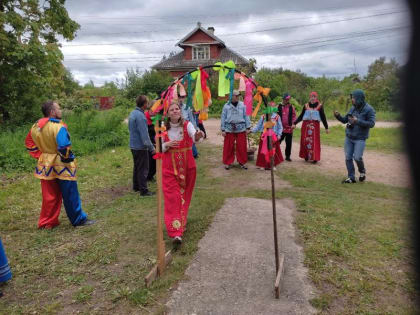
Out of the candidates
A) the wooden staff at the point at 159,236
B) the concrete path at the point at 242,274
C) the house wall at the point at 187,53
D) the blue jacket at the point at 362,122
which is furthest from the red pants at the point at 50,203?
the house wall at the point at 187,53

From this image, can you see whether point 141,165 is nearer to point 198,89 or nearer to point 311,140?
point 198,89

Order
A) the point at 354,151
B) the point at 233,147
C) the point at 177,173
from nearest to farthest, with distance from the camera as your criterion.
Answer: the point at 177,173
the point at 354,151
the point at 233,147

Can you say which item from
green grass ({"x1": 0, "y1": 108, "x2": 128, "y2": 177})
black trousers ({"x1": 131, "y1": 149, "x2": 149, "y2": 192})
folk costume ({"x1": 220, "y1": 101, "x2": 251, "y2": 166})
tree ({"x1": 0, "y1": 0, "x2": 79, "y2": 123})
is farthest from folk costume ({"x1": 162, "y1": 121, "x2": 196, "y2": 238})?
tree ({"x1": 0, "y1": 0, "x2": 79, "y2": 123})

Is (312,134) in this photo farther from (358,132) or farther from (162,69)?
(162,69)

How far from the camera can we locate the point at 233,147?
8812 millimetres

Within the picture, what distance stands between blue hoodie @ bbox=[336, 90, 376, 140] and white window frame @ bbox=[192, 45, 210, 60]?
28.5 metres

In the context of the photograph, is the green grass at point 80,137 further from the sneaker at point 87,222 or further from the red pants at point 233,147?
the red pants at point 233,147

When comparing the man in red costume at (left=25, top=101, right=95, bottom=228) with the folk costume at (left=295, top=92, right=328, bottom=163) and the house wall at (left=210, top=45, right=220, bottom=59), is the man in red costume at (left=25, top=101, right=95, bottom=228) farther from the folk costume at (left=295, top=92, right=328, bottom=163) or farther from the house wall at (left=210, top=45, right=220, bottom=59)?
the house wall at (left=210, top=45, right=220, bottom=59)

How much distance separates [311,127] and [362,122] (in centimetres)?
251

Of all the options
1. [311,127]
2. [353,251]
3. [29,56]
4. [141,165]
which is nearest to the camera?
[353,251]

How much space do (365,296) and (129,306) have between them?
2.26 meters

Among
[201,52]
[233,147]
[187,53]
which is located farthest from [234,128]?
[187,53]

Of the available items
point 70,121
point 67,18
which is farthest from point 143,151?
point 67,18

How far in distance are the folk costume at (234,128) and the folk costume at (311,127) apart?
5.66 feet
